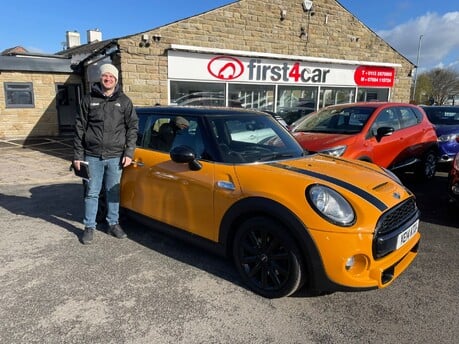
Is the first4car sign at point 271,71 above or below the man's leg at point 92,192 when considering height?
above

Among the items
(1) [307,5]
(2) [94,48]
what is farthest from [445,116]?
(2) [94,48]

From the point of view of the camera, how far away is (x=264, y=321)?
2627mm

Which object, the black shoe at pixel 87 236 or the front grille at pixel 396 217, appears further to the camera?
the black shoe at pixel 87 236

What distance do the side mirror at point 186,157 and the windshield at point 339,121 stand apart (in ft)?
10.9

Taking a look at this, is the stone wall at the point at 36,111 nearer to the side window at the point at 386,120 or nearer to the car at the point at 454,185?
the side window at the point at 386,120

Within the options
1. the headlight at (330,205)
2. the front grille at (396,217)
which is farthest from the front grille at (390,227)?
the headlight at (330,205)

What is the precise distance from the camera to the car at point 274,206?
2.56 metres

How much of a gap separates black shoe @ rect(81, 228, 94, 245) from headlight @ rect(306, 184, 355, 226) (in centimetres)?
261

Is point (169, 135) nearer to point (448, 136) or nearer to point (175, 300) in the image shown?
point (175, 300)

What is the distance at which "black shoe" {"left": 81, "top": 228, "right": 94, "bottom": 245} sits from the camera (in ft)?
13.2

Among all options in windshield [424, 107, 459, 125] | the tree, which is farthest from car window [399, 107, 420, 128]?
the tree

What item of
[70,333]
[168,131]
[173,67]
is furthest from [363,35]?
[70,333]

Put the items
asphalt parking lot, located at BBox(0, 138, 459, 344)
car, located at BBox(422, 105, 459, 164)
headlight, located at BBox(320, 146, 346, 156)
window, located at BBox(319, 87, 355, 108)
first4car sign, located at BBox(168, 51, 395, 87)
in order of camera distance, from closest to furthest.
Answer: asphalt parking lot, located at BBox(0, 138, 459, 344) → headlight, located at BBox(320, 146, 346, 156) → car, located at BBox(422, 105, 459, 164) → first4car sign, located at BBox(168, 51, 395, 87) → window, located at BBox(319, 87, 355, 108)

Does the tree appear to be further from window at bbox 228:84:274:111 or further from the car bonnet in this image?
the car bonnet
